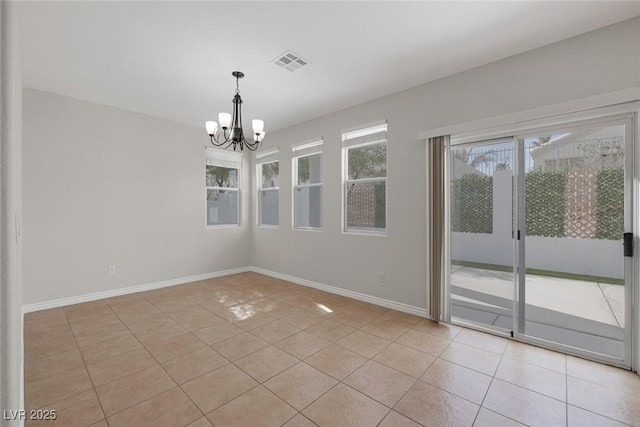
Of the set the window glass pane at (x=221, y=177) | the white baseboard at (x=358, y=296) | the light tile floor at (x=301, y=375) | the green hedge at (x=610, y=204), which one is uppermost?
the window glass pane at (x=221, y=177)

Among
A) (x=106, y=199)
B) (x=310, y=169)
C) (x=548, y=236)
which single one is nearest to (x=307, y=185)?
(x=310, y=169)

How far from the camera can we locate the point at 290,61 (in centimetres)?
294

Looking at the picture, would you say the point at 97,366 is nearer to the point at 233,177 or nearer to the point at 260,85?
the point at 260,85

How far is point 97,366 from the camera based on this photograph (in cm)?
236

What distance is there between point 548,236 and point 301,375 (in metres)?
2.70

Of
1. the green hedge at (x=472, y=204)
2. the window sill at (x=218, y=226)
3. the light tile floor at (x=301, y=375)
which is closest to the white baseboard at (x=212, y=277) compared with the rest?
the light tile floor at (x=301, y=375)

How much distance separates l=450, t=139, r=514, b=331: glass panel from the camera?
2.95m

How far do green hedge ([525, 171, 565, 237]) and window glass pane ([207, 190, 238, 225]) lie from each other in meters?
4.99

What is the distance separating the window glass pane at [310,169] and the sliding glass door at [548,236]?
2.21 metres

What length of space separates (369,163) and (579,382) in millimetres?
3115

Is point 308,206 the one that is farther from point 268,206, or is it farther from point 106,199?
point 106,199

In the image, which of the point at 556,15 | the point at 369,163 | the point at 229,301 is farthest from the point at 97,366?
the point at 556,15

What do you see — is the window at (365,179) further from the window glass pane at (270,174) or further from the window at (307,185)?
the window glass pane at (270,174)

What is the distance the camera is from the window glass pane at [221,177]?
5445 millimetres
